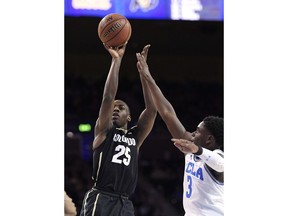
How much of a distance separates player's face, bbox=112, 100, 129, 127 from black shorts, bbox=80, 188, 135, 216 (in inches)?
19.3

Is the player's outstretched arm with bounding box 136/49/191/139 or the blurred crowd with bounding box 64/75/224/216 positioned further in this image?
the blurred crowd with bounding box 64/75/224/216

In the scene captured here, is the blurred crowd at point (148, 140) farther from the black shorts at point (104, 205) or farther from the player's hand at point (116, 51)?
the player's hand at point (116, 51)

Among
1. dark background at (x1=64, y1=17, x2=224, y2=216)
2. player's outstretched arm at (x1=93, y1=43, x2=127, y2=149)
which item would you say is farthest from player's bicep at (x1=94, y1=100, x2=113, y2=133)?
dark background at (x1=64, y1=17, x2=224, y2=216)

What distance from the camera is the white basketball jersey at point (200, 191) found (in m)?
4.27

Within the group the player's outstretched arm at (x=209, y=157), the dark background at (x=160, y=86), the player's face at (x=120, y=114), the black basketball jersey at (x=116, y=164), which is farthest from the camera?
the dark background at (x=160, y=86)

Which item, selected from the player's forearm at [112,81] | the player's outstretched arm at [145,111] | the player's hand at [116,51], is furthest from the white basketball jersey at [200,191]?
the player's hand at [116,51]

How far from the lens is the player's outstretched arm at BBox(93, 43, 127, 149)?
404 cm

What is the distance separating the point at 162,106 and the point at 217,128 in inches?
16.5

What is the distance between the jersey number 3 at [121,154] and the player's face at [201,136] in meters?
0.51

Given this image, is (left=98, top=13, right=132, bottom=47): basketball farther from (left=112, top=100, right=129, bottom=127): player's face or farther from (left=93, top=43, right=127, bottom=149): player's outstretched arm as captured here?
(left=112, top=100, right=129, bottom=127): player's face
